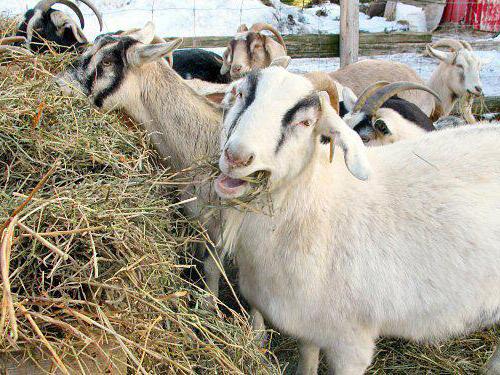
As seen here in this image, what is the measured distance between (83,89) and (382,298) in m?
2.25

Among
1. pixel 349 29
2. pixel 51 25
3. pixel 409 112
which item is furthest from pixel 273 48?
pixel 409 112

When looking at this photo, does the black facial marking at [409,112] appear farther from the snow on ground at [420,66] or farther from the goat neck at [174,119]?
the snow on ground at [420,66]

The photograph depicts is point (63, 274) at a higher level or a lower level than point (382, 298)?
higher

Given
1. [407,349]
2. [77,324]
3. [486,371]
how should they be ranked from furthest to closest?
[407,349] → [486,371] → [77,324]

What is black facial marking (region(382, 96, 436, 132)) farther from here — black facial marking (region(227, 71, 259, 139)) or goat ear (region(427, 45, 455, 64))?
goat ear (region(427, 45, 455, 64))

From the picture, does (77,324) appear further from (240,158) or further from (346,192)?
(346,192)

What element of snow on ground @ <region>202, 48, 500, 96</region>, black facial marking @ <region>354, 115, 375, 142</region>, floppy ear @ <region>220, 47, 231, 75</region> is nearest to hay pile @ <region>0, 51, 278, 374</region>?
black facial marking @ <region>354, 115, 375, 142</region>

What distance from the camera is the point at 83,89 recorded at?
12.7 ft

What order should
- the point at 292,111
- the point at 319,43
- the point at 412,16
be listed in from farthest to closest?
1. the point at 412,16
2. the point at 319,43
3. the point at 292,111

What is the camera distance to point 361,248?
315 centimetres

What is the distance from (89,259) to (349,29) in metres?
6.38

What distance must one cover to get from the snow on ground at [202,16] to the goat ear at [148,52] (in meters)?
8.03

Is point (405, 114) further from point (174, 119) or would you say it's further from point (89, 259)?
point (89, 259)

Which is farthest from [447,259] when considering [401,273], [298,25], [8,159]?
[298,25]
